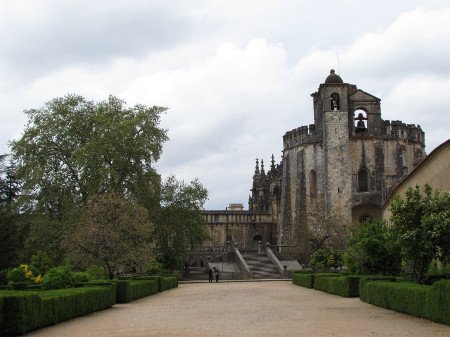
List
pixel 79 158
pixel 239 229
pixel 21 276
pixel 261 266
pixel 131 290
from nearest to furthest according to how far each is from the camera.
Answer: pixel 131 290, pixel 21 276, pixel 79 158, pixel 261 266, pixel 239 229

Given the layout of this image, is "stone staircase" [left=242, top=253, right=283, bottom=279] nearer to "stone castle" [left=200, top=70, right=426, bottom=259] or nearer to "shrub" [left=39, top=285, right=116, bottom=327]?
"stone castle" [left=200, top=70, right=426, bottom=259]

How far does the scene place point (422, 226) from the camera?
2105cm

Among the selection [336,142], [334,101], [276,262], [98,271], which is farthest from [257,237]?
[98,271]

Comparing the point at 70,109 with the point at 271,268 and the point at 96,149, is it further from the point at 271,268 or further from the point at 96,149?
the point at 271,268

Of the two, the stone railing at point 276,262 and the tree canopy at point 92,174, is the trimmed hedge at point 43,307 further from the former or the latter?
the stone railing at point 276,262

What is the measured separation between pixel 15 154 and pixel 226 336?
37.8m

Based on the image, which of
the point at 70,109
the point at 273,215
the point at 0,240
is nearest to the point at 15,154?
the point at 70,109

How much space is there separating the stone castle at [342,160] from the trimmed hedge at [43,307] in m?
41.0

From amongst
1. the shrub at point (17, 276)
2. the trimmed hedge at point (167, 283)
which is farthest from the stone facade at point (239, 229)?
the shrub at point (17, 276)

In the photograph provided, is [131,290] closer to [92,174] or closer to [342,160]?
[92,174]

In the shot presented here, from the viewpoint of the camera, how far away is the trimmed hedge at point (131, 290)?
2672 centimetres

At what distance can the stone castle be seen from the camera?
6419cm

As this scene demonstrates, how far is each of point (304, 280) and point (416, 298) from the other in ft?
69.2

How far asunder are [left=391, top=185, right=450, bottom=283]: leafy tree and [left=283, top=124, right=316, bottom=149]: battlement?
4632 cm
